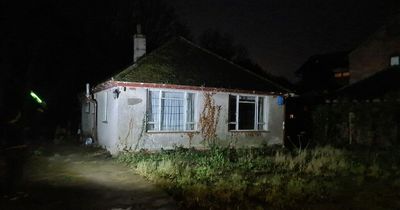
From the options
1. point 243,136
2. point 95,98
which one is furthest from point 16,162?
point 243,136

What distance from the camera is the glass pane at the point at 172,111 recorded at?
18.0 m

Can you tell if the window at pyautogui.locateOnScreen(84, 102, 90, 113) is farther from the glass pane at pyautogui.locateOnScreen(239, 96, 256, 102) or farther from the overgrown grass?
the glass pane at pyautogui.locateOnScreen(239, 96, 256, 102)

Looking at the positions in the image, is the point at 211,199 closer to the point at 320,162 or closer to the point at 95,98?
the point at 320,162

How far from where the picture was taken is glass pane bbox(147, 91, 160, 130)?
57.6 ft

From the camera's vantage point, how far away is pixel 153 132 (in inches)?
689

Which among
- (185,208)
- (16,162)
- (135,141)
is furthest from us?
(135,141)

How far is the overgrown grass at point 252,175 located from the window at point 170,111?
134cm

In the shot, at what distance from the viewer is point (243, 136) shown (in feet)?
65.6

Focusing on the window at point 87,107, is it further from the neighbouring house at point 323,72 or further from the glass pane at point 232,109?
the neighbouring house at point 323,72

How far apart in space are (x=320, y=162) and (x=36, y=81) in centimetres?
2204

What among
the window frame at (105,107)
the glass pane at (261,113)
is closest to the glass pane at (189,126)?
the window frame at (105,107)

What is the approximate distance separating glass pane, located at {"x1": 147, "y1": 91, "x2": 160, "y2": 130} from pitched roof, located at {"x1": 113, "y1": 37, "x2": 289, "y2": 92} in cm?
73

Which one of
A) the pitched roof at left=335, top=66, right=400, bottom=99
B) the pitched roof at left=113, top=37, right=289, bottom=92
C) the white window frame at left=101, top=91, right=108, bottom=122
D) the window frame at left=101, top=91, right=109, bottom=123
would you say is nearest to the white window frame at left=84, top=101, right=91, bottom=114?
the window frame at left=101, top=91, right=109, bottom=123

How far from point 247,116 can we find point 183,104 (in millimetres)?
3991
